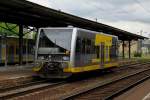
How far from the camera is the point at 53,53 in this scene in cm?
2062

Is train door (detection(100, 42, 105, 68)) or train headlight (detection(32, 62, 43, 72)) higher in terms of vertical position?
train door (detection(100, 42, 105, 68))

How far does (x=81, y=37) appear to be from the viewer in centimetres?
2141

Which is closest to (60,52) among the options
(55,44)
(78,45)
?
(55,44)

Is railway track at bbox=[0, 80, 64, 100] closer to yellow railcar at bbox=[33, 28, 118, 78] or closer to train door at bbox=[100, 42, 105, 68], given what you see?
yellow railcar at bbox=[33, 28, 118, 78]

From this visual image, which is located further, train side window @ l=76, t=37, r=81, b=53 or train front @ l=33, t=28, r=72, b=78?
train side window @ l=76, t=37, r=81, b=53

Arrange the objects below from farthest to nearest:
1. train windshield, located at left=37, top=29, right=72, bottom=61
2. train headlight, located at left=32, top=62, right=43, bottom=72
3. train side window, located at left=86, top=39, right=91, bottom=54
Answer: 1. train side window, located at left=86, top=39, right=91, bottom=54
2. train headlight, located at left=32, top=62, right=43, bottom=72
3. train windshield, located at left=37, top=29, right=72, bottom=61

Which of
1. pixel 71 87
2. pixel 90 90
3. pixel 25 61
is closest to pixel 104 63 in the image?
pixel 71 87

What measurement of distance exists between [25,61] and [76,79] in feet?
61.6

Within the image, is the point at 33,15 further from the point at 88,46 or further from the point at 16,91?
the point at 16,91

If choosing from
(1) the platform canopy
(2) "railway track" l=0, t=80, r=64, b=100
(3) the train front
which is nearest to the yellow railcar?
(3) the train front

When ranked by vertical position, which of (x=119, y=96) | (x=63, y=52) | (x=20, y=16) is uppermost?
(x=20, y=16)

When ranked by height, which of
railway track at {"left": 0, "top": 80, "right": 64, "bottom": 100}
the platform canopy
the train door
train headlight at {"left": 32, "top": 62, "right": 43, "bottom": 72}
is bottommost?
railway track at {"left": 0, "top": 80, "right": 64, "bottom": 100}

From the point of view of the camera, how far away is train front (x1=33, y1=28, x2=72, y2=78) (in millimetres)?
20359

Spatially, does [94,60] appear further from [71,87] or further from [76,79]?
[71,87]
